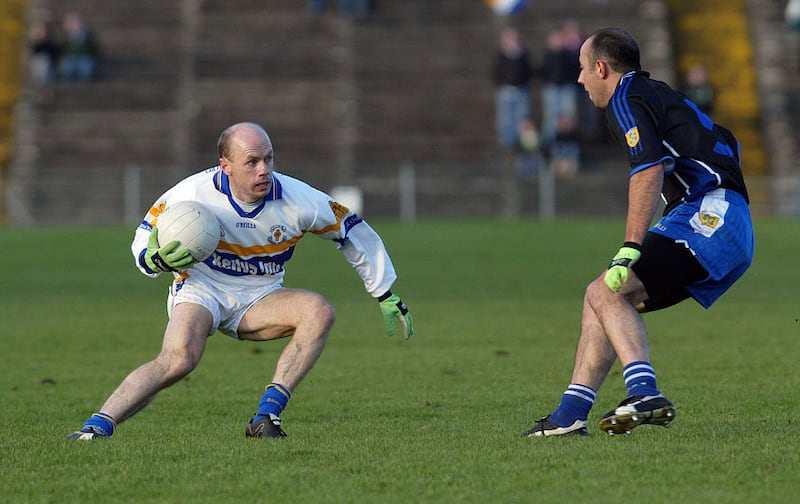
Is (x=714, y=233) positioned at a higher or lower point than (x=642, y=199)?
lower

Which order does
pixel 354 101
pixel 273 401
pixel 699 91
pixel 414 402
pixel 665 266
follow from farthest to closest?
pixel 354 101 < pixel 699 91 < pixel 414 402 < pixel 273 401 < pixel 665 266

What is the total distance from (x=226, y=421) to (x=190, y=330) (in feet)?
2.83

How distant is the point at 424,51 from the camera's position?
116ft

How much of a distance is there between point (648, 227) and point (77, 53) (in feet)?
94.6

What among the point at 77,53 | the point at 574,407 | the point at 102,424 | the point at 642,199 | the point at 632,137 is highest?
the point at 632,137

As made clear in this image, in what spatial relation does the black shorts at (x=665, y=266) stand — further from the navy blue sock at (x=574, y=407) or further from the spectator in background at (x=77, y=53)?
the spectator in background at (x=77, y=53)

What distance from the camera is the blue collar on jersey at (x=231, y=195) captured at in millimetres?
8102

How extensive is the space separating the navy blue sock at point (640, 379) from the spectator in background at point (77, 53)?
2837 cm

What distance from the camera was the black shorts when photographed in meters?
7.21

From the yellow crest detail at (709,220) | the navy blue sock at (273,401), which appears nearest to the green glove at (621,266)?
the yellow crest detail at (709,220)

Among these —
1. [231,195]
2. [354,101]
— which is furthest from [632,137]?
[354,101]

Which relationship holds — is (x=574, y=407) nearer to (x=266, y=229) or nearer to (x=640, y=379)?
(x=640, y=379)

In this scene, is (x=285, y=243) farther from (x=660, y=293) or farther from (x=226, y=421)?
(x=660, y=293)

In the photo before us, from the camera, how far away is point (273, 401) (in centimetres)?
782
